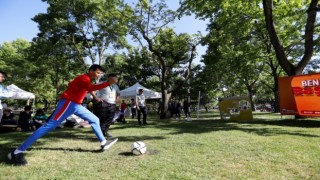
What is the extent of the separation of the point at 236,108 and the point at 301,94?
15.1 feet

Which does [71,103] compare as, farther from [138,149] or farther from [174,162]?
[174,162]

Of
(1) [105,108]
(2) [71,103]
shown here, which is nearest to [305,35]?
(1) [105,108]

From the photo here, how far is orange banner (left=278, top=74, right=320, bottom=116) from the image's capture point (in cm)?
1300

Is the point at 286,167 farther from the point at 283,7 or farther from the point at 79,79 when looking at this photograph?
the point at 283,7

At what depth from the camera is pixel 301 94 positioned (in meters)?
13.7

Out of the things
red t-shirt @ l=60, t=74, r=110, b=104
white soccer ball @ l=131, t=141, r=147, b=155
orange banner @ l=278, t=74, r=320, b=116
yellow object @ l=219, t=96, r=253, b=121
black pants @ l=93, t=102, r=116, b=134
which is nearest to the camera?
red t-shirt @ l=60, t=74, r=110, b=104

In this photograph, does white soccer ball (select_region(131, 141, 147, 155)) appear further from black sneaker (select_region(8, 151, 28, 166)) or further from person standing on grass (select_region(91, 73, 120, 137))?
person standing on grass (select_region(91, 73, 120, 137))

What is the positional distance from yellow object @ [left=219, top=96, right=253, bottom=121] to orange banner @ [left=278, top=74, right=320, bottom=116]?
222cm

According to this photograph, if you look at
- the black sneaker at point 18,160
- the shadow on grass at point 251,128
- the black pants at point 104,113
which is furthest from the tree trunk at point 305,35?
the black sneaker at point 18,160


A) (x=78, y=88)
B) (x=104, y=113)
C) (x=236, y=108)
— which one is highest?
(x=78, y=88)

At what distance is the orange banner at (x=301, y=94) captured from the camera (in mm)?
12997

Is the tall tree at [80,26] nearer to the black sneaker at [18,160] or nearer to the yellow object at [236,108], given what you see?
the yellow object at [236,108]

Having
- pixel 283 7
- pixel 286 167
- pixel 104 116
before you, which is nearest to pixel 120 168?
pixel 286 167

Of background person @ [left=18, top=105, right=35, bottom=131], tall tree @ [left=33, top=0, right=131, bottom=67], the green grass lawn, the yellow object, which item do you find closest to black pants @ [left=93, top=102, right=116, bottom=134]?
the green grass lawn
